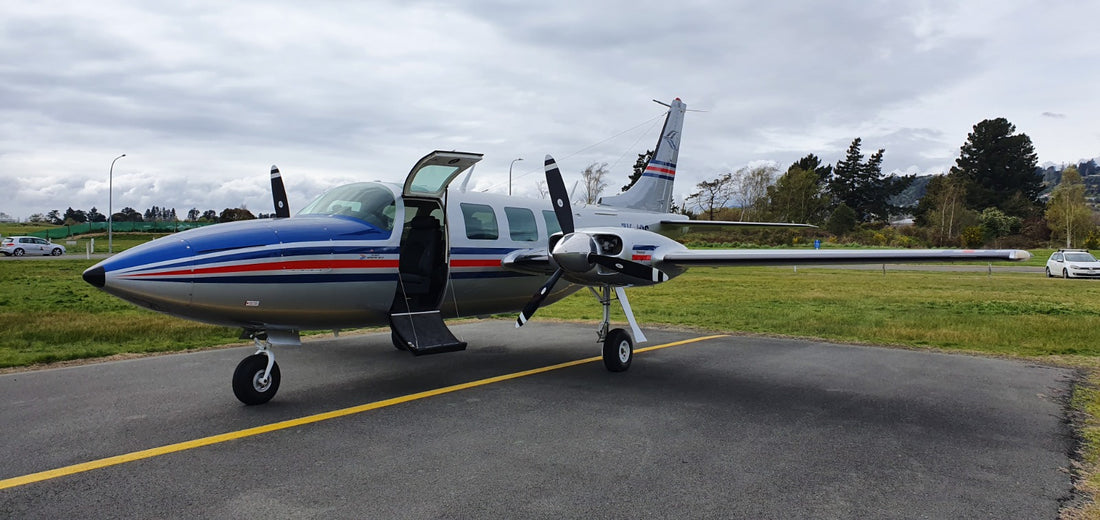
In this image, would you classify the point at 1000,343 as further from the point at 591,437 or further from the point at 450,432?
the point at 450,432

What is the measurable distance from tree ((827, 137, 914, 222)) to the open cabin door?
322 feet

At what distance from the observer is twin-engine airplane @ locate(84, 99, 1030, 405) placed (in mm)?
6305

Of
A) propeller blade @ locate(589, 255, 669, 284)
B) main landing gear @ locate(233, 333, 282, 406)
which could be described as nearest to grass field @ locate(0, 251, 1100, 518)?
main landing gear @ locate(233, 333, 282, 406)

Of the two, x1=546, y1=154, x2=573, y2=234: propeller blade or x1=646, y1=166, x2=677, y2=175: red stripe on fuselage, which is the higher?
x1=646, y1=166, x2=677, y2=175: red stripe on fuselage

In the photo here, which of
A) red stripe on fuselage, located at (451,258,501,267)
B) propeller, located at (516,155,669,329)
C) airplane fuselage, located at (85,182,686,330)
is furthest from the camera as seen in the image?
red stripe on fuselage, located at (451,258,501,267)

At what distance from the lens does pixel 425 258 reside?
8938 mm

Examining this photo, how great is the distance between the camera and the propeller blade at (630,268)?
848 cm

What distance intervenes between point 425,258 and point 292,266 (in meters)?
2.35

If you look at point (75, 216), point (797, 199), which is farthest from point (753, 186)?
point (75, 216)

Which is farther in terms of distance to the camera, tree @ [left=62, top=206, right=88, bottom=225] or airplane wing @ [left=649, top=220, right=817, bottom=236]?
tree @ [left=62, top=206, right=88, bottom=225]

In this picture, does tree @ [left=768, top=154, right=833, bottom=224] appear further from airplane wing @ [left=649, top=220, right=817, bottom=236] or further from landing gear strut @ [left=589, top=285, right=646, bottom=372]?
landing gear strut @ [left=589, top=285, right=646, bottom=372]

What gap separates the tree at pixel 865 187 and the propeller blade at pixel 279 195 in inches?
3884

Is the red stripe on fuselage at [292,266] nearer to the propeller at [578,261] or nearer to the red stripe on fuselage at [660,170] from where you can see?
Result: the propeller at [578,261]

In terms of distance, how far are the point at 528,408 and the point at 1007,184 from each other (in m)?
101
